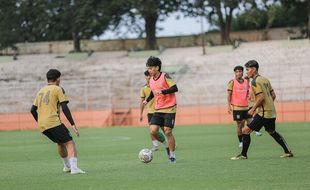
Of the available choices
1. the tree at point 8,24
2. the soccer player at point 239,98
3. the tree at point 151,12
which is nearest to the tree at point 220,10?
the tree at point 151,12

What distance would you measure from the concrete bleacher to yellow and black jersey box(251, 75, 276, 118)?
2533 cm

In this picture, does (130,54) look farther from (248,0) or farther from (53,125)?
(53,125)

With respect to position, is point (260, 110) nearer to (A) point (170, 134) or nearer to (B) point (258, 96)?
(B) point (258, 96)

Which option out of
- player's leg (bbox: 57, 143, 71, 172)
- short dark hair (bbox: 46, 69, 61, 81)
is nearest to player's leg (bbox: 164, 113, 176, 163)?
player's leg (bbox: 57, 143, 71, 172)

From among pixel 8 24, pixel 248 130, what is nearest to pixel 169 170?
pixel 248 130

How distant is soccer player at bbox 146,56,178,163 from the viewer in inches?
638

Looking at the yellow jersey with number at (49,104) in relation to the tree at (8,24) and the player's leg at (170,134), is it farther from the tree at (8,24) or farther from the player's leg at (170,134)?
the tree at (8,24)

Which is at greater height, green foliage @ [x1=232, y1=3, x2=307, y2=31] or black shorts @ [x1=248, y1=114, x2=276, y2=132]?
green foliage @ [x1=232, y1=3, x2=307, y2=31]

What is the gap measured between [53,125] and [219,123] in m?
26.5

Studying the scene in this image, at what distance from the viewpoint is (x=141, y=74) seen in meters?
52.2

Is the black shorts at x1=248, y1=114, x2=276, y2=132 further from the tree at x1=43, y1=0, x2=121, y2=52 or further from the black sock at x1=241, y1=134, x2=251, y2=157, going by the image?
the tree at x1=43, y1=0, x2=121, y2=52

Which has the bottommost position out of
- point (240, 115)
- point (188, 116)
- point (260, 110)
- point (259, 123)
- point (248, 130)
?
point (188, 116)

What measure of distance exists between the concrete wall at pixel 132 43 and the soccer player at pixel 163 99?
4362cm

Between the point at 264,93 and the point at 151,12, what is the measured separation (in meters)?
40.4
